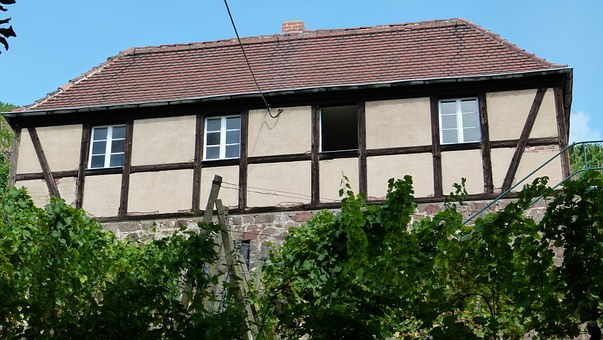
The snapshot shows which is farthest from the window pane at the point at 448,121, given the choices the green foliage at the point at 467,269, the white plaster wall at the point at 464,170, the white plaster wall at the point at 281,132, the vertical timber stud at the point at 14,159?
the green foliage at the point at 467,269

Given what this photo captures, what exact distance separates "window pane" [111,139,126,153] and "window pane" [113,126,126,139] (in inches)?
4.1

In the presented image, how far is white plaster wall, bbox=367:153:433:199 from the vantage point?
14.5m

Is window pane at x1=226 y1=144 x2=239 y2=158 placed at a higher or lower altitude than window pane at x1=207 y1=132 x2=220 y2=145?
lower

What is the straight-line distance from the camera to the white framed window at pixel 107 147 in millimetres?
15781

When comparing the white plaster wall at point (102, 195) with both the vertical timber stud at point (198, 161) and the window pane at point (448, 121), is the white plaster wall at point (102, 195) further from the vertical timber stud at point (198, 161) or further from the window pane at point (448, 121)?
the window pane at point (448, 121)

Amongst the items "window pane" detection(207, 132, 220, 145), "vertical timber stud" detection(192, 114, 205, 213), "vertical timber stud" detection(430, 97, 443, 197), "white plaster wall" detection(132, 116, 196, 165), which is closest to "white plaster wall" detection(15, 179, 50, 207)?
"white plaster wall" detection(132, 116, 196, 165)

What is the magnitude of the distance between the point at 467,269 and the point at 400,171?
8.26m

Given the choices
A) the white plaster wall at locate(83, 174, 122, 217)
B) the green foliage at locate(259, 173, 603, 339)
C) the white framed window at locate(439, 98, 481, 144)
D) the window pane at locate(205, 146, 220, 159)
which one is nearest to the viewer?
the green foliage at locate(259, 173, 603, 339)

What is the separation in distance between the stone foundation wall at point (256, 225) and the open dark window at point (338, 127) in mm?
1283

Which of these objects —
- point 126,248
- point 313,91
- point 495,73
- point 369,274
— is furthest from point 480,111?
point 369,274

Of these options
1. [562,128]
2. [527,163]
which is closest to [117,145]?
[527,163]

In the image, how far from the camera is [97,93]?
16.8 m

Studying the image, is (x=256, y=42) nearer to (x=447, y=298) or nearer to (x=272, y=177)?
(x=272, y=177)

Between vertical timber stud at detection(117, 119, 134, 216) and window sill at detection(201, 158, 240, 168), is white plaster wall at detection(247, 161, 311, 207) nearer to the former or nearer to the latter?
window sill at detection(201, 158, 240, 168)
